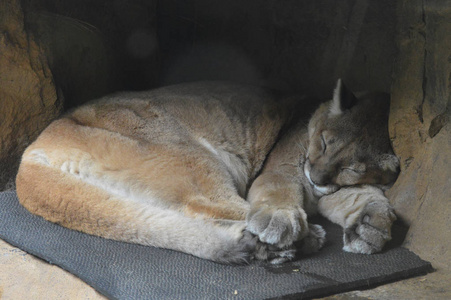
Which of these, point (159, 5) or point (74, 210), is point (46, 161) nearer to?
point (74, 210)

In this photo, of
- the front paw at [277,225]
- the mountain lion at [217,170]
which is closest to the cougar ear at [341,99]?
the mountain lion at [217,170]

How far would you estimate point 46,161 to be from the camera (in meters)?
3.40

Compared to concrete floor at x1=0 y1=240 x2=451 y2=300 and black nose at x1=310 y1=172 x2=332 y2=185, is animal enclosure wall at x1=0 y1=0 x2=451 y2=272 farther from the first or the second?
black nose at x1=310 y1=172 x2=332 y2=185

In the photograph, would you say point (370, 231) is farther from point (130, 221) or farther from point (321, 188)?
point (130, 221)

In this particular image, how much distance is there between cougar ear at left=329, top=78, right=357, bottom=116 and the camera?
4.01 m

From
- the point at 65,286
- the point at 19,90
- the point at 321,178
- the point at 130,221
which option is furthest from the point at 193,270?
the point at 19,90

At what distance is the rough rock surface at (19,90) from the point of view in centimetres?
390

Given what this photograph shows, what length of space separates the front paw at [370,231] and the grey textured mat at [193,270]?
62 millimetres

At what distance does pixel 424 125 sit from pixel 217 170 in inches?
56.5

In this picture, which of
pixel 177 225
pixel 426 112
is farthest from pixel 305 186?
pixel 177 225

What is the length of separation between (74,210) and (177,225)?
0.67 m

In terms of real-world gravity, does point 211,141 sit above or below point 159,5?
below

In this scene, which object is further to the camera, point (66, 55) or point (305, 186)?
Answer: point (66, 55)

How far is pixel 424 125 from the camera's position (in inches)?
136
